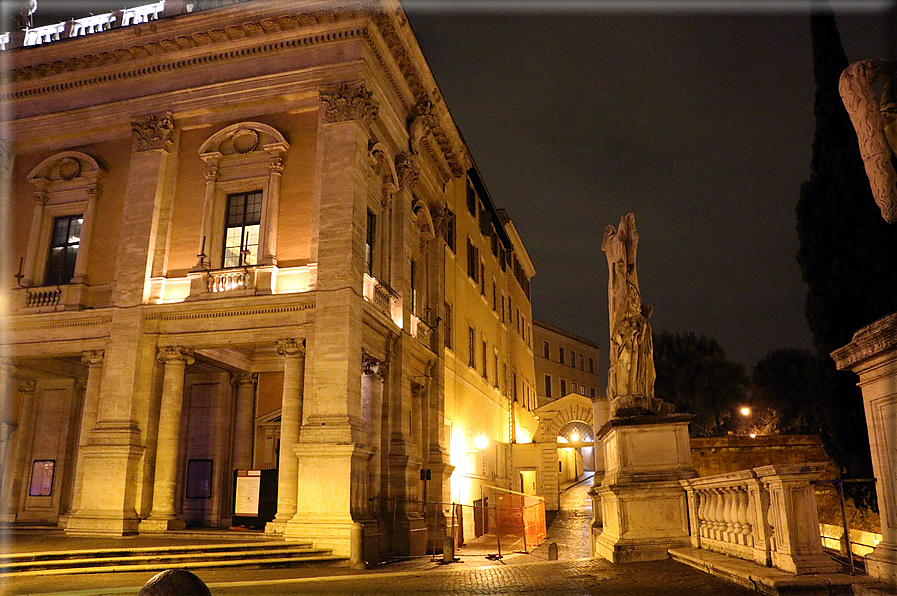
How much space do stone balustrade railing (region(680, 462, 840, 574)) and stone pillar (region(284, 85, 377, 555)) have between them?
358 inches

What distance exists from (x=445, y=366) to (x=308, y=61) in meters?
11.4

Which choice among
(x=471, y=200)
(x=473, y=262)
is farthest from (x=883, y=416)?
(x=471, y=200)

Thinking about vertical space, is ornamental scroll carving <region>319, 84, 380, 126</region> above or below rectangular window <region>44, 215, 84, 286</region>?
above

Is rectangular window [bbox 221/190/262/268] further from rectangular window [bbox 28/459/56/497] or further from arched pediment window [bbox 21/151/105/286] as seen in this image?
rectangular window [bbox 28/459/56/497]

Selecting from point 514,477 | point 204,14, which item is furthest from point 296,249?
point 514,477

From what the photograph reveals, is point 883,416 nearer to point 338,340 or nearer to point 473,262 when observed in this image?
point 338,340

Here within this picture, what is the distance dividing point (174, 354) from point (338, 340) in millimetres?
4761

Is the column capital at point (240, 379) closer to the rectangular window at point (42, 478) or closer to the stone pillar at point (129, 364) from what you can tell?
the stone pillar at point (129, 364)

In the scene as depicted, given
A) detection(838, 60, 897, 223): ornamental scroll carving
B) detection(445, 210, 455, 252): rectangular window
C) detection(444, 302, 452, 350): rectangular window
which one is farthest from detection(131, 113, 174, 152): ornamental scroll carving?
detection(838, 60, 897, 223): ornamental scroll carving

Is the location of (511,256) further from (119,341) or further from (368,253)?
(119,341)

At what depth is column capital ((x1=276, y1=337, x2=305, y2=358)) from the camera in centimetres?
1683

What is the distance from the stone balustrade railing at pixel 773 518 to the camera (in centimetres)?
594

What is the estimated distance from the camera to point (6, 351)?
19.0 metres

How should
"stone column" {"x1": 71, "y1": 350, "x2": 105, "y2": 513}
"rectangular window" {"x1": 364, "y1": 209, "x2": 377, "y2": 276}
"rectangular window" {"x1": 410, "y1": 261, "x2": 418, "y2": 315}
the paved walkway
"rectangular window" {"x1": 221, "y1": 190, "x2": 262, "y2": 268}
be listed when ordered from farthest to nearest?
"rectangular window" {"x1": 410, "y1": 261, "x2": 418, "y2": 315}, "rectangular window" {"x1": 364, "y1": 209, "x2": 377, "y2": 276}, "rectangular window" {"x1": 221, "y1": 190, "x2": 262, "y2": 268}, "stone column" {"x1": 71, "y1": 350, "x2": 105, "y2": 513}, the paved walkway
